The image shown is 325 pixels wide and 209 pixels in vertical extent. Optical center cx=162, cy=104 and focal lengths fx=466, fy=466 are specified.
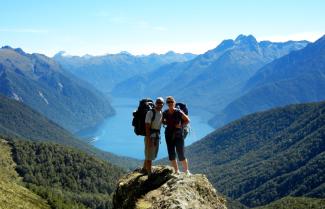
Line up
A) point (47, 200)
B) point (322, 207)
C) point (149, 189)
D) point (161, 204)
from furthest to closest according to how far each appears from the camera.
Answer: point (322, 207) < point (47, 200) < point (149, 189) < point (161, 204)

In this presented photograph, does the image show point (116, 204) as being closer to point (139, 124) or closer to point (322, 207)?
point (139, 124)

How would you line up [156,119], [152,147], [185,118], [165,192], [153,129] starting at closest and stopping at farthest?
[165,192] < [156,119] < [153,129] < [185,118] < [152,147]

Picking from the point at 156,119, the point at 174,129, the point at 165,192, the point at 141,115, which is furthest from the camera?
the point at 141,115

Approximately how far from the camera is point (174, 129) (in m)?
27.0

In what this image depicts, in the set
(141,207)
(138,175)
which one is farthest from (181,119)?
(141,207)

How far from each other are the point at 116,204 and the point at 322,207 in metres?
189

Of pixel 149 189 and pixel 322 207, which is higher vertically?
pixel 322 207

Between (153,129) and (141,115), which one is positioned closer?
(153,129)

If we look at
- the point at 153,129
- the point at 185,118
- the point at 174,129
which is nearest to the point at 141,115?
the point at 153,129

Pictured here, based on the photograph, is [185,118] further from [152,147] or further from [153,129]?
[152,147]

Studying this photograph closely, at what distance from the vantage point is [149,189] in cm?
2562

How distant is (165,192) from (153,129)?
5485 mm

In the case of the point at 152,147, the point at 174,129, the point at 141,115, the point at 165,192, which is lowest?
the point at 165,192

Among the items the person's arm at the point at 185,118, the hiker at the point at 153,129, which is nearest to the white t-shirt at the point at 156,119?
the hiker at the point at 153,129
